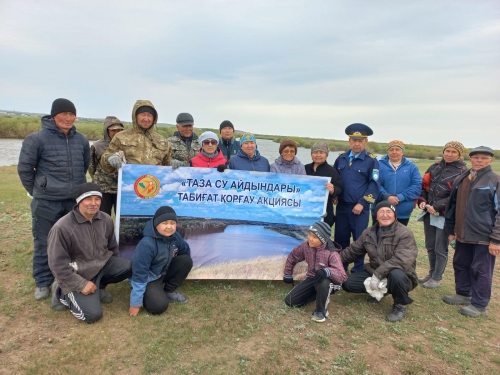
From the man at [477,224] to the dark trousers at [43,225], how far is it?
18.2 ft

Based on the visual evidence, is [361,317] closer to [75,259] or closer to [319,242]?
[319,242]

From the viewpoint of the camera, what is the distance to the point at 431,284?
18.8 ft

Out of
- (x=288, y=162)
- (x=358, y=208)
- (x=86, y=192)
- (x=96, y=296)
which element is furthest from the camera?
(x=288, y=162)

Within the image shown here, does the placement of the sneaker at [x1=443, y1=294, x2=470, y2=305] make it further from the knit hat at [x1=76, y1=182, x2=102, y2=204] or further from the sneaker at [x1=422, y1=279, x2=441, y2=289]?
the knit hat at [x1=76, y1=182, x2=102, y2=204]

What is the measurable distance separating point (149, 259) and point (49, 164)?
6.10 feet

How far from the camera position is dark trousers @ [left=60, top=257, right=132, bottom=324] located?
4090 millimetres

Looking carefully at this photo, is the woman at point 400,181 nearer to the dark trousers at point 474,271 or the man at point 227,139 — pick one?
the dark trousers at point 474,271

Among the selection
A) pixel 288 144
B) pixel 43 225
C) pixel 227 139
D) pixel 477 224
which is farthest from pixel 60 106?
pixel 477 224

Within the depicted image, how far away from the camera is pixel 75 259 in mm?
4285

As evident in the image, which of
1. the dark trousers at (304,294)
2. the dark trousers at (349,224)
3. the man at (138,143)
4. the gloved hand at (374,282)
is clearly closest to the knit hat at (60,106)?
the man at (138,143)

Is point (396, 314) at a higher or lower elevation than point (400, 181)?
lower

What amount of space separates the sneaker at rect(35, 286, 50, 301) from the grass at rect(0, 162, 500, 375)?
0.09 metres

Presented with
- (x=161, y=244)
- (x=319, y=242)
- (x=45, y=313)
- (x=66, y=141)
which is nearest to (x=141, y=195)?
(x=161, y=244)

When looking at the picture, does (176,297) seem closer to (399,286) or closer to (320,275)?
(320,275)
